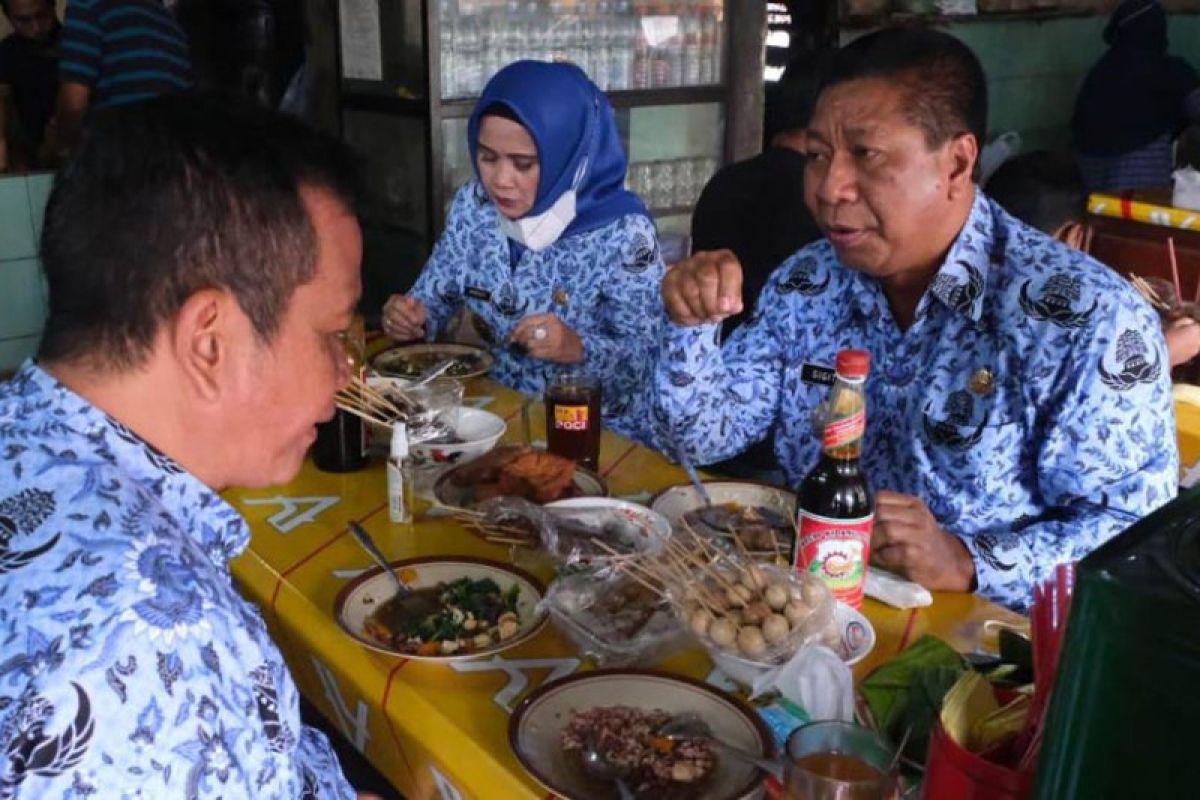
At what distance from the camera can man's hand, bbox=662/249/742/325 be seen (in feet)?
6.34

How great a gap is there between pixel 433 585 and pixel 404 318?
150cm

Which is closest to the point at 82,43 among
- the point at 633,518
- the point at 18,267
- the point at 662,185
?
the point at 18,267

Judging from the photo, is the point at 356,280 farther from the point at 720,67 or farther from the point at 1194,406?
the point at 720,67

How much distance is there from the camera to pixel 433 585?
1.71m

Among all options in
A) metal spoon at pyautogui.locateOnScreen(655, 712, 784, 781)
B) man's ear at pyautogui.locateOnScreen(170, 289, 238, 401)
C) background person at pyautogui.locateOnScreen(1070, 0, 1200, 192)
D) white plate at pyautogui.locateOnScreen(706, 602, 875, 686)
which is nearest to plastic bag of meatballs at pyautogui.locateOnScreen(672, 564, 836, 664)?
white plate at pyautogui.locateOnScreen(706, 602, 875, 686)

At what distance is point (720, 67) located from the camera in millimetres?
5332

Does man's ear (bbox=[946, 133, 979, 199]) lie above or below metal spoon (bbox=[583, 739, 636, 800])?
above

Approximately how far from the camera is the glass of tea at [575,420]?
7.03 feet

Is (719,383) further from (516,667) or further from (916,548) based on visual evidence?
(516,667)

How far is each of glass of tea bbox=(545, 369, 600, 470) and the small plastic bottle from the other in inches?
13.1

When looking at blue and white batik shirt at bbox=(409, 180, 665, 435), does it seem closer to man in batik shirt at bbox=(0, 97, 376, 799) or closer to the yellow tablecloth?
man in batik shirt at bbox=(0, 97, 376, 799)

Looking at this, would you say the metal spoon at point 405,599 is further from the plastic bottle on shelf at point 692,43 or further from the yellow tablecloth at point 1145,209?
the plastic bottle on shelf at point 692,43

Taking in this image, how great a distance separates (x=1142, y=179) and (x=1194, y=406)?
4.31 meters

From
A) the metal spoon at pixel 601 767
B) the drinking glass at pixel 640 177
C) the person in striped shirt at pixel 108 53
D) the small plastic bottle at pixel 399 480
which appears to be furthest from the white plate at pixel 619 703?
the drinking glass at pixel 640 177
